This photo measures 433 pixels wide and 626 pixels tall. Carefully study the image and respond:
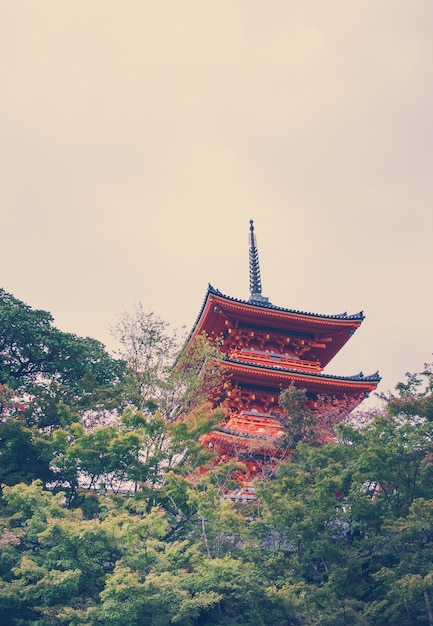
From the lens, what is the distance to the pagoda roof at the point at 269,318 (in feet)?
76.3

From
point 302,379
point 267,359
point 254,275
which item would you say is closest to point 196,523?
point 302,379

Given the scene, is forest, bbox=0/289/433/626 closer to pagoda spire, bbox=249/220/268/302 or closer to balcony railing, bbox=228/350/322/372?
balcony railing, bbox=228/350/322/372

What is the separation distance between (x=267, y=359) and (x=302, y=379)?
217 centimetres

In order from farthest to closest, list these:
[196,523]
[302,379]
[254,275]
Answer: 1. [254,275]
2. [302,379]
3. [196,523]

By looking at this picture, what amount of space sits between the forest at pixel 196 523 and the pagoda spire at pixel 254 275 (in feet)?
39.9

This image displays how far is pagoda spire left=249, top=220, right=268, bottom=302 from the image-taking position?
2769cm

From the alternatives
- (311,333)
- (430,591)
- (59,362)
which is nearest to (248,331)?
(311,333)

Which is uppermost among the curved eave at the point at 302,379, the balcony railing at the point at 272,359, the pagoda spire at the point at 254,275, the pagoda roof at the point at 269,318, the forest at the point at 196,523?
the pagoda spire at the point at 254,275

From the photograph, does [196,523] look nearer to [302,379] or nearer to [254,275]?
[302,379]

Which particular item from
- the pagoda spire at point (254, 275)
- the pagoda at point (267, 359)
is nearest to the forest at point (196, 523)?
the pagoda at point (267, 359)

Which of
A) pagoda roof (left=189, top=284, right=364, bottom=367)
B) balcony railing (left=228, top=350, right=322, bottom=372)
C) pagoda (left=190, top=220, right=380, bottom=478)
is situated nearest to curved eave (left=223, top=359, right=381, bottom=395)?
pagoda (left=190, top=220, right=380, bottom=478)

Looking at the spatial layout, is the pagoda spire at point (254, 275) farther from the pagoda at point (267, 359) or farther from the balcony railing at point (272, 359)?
the balcony railing at point (272, 359)

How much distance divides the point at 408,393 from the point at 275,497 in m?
3.91

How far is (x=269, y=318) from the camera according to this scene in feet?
78.3
